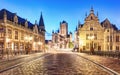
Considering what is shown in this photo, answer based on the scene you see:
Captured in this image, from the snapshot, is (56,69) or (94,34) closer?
(56,69)

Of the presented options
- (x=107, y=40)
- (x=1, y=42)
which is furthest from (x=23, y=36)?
(x=107, y=40)

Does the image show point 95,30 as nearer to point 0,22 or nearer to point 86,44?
point 86,44

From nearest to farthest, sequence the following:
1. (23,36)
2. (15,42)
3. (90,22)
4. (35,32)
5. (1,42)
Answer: (1,42) < (15,42) < (23,36) < (90,22) < (35,32)

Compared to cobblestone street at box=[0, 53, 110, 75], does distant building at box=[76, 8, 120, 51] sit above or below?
above

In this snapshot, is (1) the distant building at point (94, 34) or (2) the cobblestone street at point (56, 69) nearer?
(2) the cobblestone street at point (56, 69)

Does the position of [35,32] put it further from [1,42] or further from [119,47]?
[1,42]

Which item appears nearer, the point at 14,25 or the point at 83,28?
the point at 14,25

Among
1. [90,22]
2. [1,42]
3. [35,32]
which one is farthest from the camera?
[35,32]

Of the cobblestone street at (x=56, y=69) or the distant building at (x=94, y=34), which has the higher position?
the distant building at (x=94, y=34)

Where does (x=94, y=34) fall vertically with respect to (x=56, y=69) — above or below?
above

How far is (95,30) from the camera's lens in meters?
86.5

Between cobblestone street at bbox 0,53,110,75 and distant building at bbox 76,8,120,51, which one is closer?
cobblestone street at bbox 0,53,110,75

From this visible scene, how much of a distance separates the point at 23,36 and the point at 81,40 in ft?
74.1

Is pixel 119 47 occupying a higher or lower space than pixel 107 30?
lower
